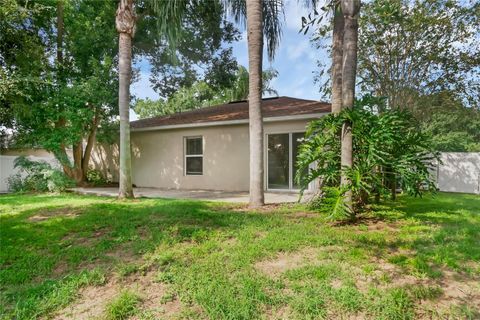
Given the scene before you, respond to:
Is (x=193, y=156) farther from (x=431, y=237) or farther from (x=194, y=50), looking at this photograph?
(x=431, y=237)

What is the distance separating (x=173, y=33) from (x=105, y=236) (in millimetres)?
5277

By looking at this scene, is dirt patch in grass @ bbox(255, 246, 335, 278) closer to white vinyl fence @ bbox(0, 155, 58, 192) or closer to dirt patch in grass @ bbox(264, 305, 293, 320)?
dirt patch in grass @ bbox(264, 305, 293, 320)

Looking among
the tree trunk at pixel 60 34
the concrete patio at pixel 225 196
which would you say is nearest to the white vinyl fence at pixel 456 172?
the concrete patio at pixel 225 196

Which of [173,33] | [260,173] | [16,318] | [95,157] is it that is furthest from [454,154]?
[95,157]

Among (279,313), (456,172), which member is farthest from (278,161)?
(279,313)

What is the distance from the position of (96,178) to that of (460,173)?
15515 millimetres

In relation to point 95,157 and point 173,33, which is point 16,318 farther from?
point 95,157

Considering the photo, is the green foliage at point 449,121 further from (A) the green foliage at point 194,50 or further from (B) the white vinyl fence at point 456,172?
(A) the green foliage at point 194,50

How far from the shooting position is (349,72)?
17.9ft

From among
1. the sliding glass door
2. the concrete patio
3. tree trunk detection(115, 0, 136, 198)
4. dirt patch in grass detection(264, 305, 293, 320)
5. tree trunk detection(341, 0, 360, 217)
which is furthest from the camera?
the sliding glass door

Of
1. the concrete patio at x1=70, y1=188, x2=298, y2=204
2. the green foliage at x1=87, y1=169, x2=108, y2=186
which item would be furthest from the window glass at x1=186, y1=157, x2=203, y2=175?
the green foliage at x1=87, y1=169, x2=108, y2=186

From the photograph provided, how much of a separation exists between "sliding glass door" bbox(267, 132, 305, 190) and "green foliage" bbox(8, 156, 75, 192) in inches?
277

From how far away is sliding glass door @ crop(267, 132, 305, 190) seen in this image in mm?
9719

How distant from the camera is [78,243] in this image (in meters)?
4.34
